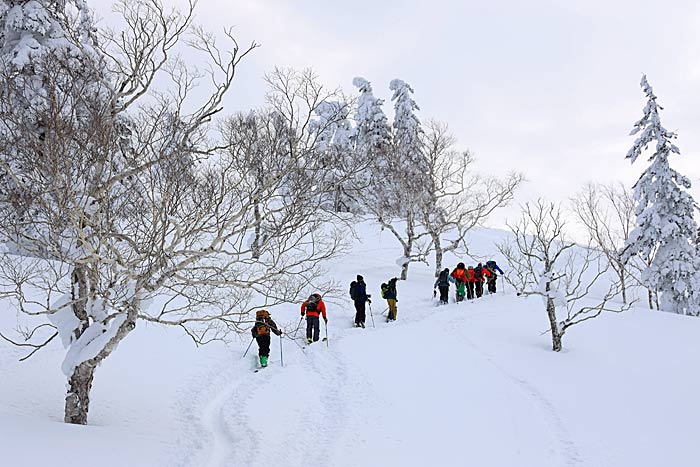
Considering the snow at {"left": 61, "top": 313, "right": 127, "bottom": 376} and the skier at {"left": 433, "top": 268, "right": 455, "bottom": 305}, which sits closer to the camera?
the snow at {"left": 61, "top": 313, "right": 127, "bottom": 376}

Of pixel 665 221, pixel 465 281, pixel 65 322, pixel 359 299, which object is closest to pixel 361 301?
pixel 359 299

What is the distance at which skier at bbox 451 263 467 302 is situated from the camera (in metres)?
19.7

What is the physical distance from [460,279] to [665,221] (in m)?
9.91

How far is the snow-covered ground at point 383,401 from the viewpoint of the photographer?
23.0 feet

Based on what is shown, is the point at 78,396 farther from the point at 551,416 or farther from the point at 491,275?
the point at 491,275

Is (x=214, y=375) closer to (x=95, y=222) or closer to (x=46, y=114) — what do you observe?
(x=95, y=222)

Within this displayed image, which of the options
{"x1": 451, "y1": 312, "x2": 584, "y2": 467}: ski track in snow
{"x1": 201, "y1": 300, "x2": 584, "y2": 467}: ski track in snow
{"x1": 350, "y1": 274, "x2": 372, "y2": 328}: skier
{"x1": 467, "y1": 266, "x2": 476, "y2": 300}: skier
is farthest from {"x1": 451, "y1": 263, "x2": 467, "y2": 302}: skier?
{"x1": 451, "y1": 312, "x2": 584, "y2": 467}: ski track in snow

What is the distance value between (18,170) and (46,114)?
2.07m

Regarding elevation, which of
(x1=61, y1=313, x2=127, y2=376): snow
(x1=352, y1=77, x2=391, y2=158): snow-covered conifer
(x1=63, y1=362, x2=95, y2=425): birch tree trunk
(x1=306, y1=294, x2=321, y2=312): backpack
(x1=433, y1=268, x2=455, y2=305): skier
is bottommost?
(x1=63, y1=362, x2=95, y2=425): birch tree trunk

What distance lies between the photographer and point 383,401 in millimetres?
9352

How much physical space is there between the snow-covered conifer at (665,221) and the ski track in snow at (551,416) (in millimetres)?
13949

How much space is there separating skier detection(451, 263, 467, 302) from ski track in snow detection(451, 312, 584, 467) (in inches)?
280

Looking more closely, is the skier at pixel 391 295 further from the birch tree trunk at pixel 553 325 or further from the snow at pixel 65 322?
the snow at pixel 65 322

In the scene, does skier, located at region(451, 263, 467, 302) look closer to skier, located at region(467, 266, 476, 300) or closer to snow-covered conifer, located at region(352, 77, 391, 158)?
skier, located at region(467, 266, 476, 300)
